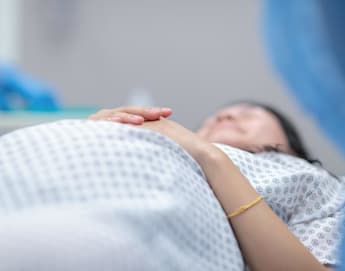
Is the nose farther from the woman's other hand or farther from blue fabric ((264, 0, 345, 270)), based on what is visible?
blue fabric ((264, 0, 345, 270))

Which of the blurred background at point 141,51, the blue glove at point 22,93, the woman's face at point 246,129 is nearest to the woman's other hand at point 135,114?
the woman's face at point 246,129

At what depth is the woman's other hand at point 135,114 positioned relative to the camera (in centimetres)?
98

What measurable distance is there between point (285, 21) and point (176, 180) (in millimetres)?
286

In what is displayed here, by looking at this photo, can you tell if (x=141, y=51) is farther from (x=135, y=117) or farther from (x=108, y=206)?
(x=108, y=206)

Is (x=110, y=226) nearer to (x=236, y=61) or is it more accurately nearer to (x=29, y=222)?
(x=29, y=222)

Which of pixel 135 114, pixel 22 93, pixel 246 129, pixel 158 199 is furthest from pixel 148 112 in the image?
pixel 22 93

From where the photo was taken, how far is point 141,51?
2.99 meters

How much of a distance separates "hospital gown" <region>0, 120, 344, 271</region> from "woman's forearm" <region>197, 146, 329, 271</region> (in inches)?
0.7

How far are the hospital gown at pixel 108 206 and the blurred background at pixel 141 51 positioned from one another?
1.88 meters

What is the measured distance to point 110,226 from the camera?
0.74 m

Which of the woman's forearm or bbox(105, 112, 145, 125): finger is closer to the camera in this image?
the woman's forearm

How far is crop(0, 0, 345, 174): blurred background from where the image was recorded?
283cm

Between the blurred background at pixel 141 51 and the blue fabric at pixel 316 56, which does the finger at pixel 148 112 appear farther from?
the blurred background at pixel 141 51

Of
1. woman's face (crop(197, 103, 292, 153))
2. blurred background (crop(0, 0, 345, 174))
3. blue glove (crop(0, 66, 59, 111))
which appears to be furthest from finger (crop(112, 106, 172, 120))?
blurred background (crop(0, 0, 345, 174))
